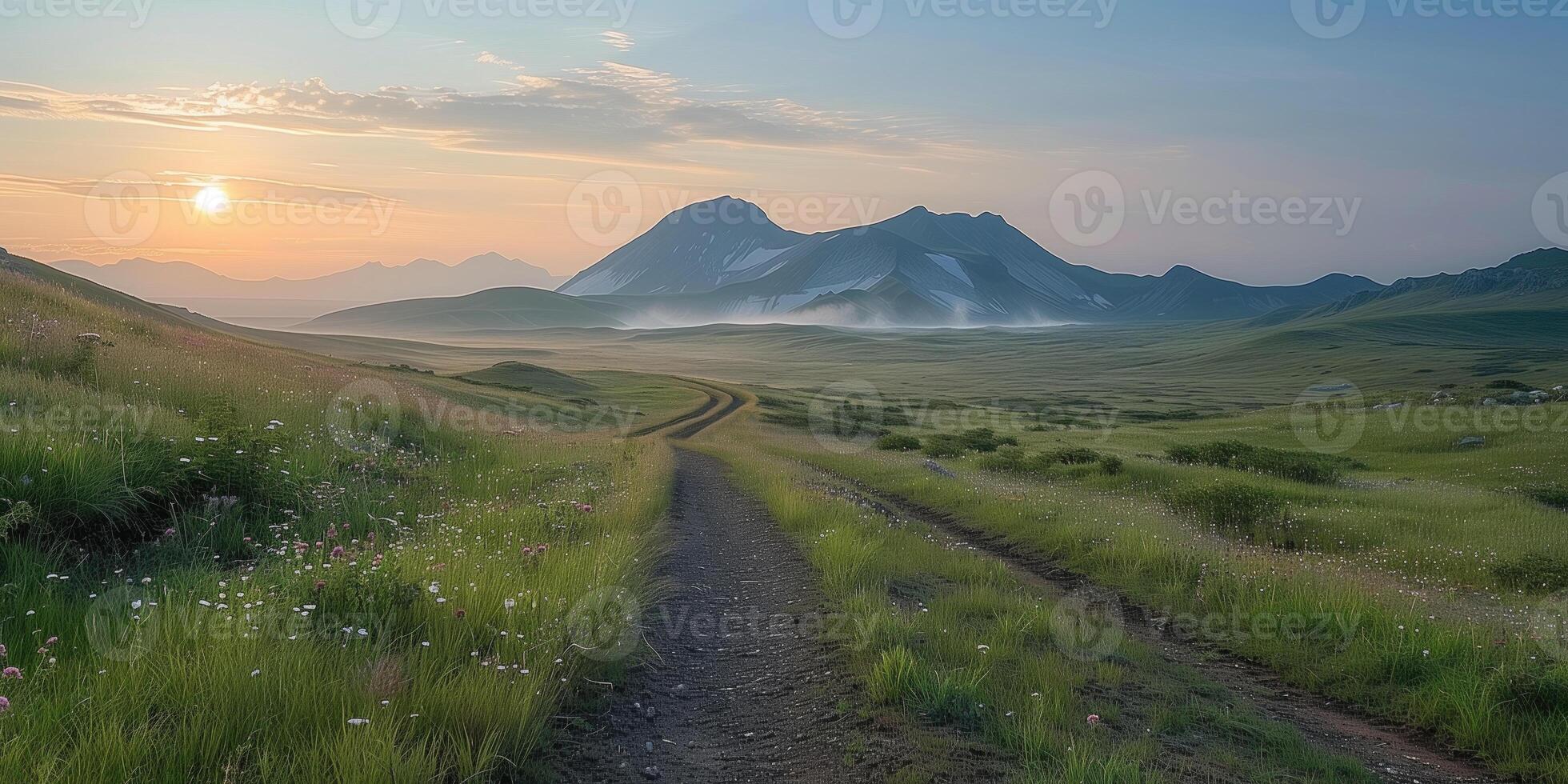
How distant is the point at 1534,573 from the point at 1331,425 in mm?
41721

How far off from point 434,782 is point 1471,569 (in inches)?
645

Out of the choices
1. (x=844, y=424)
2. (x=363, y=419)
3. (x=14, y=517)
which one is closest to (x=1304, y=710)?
(x=14, y=517)

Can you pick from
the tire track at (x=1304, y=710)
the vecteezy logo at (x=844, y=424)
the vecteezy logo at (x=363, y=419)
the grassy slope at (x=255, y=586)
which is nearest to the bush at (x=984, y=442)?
the vecteezy logo at (x=844, y=424)

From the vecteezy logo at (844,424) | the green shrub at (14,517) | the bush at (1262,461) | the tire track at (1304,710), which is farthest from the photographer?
the vecteezy logo at (844,424)

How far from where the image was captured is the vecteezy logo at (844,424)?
145 feet

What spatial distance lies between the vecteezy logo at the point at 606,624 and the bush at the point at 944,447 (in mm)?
29606

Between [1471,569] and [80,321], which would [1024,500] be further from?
[80,321]

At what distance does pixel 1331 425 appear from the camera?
49.4m

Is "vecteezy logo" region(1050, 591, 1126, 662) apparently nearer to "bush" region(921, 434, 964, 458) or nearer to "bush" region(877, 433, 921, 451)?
"bush" region(921, 434, 964, 458)

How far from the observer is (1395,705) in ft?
24.7

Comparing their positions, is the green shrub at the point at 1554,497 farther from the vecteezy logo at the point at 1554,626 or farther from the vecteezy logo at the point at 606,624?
the vecteezy logo at the point at 606,624

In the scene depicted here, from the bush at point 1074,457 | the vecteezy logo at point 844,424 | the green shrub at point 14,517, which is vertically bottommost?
the vecteezy logo at point 844,424

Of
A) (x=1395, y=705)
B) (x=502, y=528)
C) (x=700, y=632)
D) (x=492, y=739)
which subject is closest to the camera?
(x=492, y=739)

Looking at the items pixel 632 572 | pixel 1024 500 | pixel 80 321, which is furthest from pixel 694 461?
pixel 632 572
